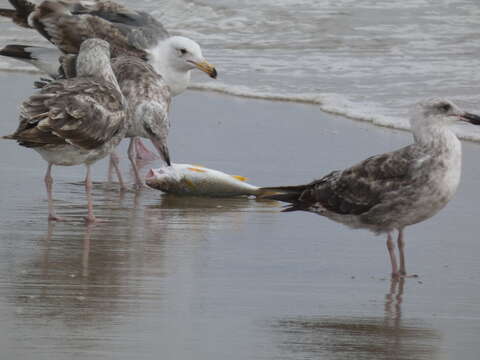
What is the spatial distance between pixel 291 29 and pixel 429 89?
5.37 metres

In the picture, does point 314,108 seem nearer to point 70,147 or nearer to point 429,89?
point 429,89

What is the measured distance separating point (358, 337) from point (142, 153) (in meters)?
5.36

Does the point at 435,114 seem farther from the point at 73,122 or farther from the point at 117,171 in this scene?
the point at 117,171

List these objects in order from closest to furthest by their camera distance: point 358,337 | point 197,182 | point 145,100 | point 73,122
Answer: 1. point 358,337
2. point 73,122
3. point 197,182
4. point 145,100

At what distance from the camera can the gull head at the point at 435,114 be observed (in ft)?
20.4

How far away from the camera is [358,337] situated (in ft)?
15.7

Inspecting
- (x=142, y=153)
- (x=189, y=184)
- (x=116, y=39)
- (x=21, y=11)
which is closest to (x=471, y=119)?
(x=189, y=184)

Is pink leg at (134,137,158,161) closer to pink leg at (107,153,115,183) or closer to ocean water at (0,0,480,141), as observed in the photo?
pink leg at (107,153,115,183)

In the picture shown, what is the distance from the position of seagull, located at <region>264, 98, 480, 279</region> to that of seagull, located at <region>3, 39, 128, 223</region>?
55.9 inches

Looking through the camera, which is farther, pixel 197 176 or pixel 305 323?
pixel 197 176

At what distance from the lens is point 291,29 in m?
17.7

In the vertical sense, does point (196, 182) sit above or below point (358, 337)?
above

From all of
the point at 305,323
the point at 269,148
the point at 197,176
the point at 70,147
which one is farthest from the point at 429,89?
the point at 305,323

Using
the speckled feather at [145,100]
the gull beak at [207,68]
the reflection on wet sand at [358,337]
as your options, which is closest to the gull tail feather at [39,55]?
the gull beak at [207,68]
